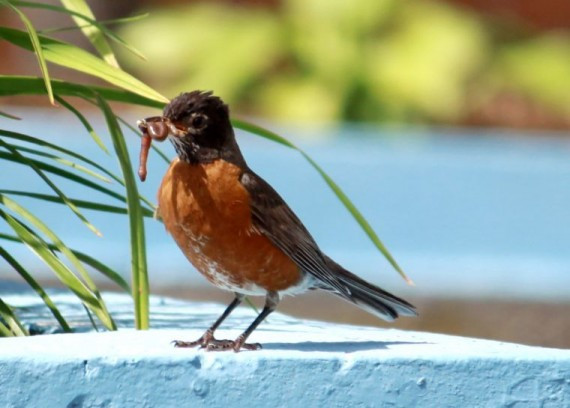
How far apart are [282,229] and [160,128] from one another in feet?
1.37

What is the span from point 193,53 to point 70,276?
863 cm

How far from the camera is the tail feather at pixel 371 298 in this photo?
3.77m

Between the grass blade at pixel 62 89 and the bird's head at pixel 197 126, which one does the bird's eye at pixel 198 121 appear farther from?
the grass blade at pixel 62 89

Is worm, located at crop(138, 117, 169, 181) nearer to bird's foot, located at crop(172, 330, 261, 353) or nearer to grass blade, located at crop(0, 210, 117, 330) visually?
grass blade, located at crop(0, 210, 117, 330)

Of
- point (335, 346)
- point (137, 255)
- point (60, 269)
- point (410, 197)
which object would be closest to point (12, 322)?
point (60, 269)

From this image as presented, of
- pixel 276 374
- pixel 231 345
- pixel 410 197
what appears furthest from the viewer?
pixel 410 197

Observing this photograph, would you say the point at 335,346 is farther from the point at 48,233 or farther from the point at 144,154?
the point at 48,233

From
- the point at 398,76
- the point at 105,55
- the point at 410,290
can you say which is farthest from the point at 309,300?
the point at 105,55

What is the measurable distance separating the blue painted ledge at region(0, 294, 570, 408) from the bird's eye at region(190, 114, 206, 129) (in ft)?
1.75

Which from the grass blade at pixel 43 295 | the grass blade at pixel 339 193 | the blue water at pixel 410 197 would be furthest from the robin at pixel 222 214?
the blue water at pixel 410 197

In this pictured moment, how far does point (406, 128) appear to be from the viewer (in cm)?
1116

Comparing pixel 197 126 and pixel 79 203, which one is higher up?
pixel 197 126

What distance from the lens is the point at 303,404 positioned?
9.74ft

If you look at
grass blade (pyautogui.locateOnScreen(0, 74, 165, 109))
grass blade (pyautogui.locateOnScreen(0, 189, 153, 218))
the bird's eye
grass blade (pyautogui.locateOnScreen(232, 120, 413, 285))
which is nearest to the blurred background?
grass blade (pyautogui.locateOnScreen(232, 120, 413, 285))
